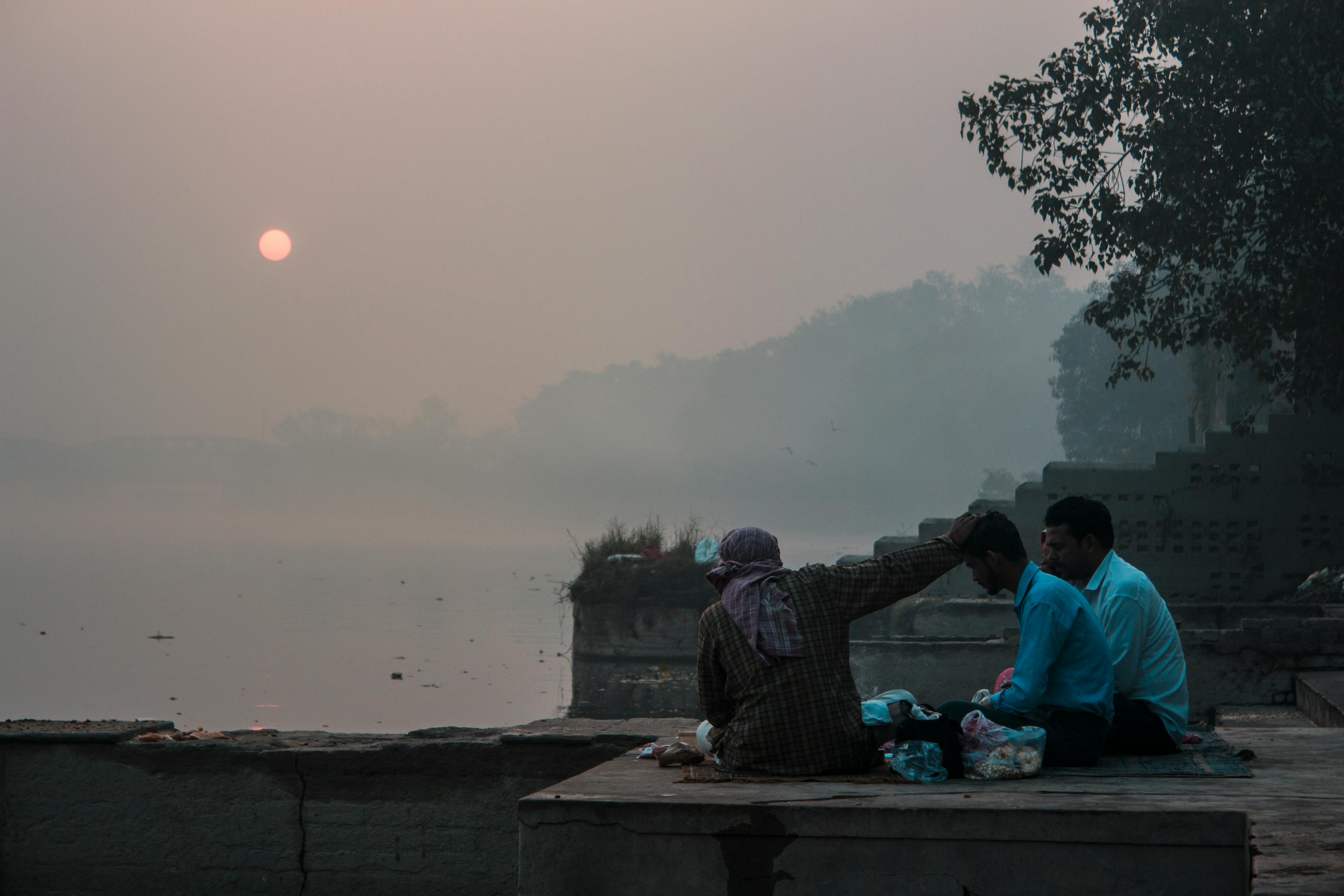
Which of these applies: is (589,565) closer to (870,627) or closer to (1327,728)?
(870,627)

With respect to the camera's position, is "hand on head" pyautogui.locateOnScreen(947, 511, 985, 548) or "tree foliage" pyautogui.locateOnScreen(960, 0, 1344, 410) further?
"tree foliage" pyautogui.locateOnScreen(960, 0, 1344, 410)

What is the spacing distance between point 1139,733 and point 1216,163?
418 inches

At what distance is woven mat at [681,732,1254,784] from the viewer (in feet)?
14.5

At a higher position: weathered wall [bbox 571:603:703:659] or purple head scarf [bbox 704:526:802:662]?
purple head scarf [bbox 704:526:802:662]

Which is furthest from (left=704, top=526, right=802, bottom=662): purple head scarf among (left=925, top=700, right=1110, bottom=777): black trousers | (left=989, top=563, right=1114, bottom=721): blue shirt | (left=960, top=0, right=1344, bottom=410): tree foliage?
(left=960, top=0, right=1344, bottom=410): tree foliage

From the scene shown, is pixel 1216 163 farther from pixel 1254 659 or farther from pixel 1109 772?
pixel 1109 772

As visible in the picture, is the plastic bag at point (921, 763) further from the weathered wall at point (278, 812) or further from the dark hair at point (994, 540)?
the weathered wall at point (278, 812)

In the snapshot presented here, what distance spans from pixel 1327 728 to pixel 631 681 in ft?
44.1

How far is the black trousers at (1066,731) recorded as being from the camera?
180 inches

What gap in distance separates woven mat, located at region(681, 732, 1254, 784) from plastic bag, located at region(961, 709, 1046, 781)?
4.6 inches

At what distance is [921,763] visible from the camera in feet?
14.5

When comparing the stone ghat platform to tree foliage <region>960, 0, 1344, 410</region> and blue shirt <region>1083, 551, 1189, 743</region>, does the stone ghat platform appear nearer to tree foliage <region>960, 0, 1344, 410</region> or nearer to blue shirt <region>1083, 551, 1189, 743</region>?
blue shirt <region>1083, 551, 1189, 743</region>

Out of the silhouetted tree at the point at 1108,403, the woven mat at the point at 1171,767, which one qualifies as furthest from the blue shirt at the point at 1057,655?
the silhouetted tree at the point at 1108,403

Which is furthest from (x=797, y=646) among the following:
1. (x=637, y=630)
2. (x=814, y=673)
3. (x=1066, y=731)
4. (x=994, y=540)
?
(x=637, y=630)
